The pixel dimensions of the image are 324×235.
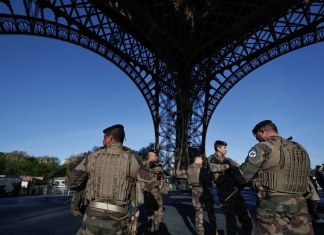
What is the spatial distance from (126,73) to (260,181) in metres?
22.1

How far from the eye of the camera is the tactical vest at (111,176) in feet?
10.5

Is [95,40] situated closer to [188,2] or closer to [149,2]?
[149,2]

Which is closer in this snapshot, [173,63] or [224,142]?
[224,142]

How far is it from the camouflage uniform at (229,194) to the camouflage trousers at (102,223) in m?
2.83

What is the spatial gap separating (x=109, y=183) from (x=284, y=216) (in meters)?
2.09

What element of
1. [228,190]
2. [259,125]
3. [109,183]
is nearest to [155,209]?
[228,190]

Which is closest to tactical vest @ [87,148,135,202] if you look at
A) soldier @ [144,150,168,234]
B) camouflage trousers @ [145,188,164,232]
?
soldier @ [144,150,168,234]

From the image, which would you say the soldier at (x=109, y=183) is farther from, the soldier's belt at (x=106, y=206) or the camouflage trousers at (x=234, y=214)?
the camouflage trousers at (x=234, y=214)

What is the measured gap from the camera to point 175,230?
22.7 ft

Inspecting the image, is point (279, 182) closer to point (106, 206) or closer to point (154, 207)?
point (106, 206)

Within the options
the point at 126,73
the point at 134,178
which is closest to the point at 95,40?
the point at 126,73

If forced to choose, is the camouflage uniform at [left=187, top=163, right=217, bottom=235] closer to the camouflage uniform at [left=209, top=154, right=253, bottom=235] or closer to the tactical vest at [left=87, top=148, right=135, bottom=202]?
the camouflage uniform at [left=209, top=154, right=253, bottom=235]

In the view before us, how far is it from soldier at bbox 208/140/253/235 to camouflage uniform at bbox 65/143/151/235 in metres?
2.69

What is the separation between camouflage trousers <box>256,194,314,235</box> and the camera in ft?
10.4
